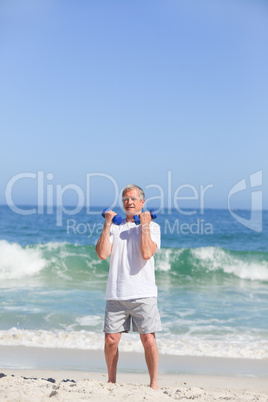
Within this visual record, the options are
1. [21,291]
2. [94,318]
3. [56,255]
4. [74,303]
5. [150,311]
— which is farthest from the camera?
[56,255]

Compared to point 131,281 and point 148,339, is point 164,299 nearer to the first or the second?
point 148,339

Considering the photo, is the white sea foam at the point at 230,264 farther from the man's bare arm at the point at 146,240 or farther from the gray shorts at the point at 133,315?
the man's bare arm at the point at 146,240

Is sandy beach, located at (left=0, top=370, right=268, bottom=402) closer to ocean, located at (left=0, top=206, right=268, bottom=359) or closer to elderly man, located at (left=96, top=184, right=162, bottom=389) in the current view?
elderly man, located at (left=96, top=184, right=162, bottom=389)

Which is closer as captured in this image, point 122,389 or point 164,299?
point 122,389

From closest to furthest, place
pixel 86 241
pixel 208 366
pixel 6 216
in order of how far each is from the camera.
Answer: pixel 208 366 → pixel 86 241 → pixel 6 216

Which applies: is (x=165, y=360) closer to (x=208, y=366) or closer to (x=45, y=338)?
(x=208, y=366)

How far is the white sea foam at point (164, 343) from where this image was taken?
620 centimetres

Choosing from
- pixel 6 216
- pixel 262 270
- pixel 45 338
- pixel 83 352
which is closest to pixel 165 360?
pixel 83 352

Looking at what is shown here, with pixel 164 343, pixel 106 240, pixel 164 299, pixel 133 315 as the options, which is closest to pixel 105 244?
pixel 106 240

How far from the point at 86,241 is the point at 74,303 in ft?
51.2

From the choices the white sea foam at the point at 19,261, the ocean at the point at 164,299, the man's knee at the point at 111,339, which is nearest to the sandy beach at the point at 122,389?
the man's knee at the point at 111,339

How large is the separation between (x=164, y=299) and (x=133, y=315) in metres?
6.77

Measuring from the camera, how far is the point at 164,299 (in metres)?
10.4

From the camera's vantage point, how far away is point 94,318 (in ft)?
26.9
